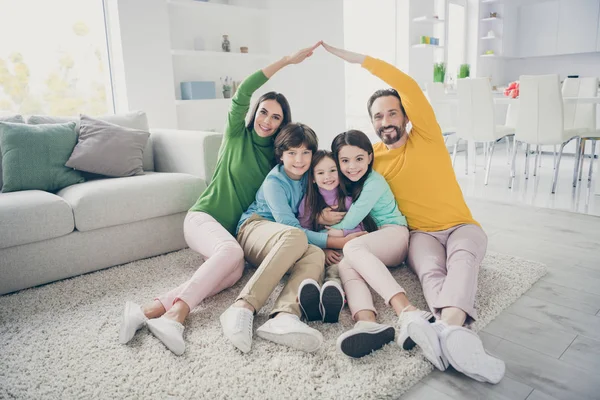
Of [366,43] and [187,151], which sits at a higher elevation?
[366,43]

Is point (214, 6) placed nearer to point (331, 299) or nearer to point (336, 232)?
point (336, 232)

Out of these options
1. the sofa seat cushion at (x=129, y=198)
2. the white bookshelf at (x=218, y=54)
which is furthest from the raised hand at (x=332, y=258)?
the white bookshelf at (x=218, y=54)

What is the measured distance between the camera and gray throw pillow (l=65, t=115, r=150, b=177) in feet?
8.04

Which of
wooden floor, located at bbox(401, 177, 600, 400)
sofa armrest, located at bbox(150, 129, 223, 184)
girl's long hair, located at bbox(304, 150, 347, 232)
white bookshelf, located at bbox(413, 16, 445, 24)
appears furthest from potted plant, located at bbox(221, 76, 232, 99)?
white bookshelf, located at bbox(413, 16, 445, 24)

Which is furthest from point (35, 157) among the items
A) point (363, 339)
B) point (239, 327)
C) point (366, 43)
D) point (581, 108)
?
point (366, 43)

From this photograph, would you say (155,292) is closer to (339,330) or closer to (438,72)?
(339,330)

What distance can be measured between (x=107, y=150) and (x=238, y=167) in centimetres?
88

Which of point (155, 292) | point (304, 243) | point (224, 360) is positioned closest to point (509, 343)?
point (304, 243)

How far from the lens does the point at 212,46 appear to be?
430 cm

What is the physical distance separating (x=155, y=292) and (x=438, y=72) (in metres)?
4.72

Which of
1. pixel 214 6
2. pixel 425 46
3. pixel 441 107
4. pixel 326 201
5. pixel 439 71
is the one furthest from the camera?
pixel 425 46

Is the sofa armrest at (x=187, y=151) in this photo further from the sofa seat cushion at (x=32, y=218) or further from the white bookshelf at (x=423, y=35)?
the white bookshelf at (x=423, y=35)

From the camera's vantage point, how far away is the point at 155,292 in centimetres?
196

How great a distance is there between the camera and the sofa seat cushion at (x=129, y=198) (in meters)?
2.14
